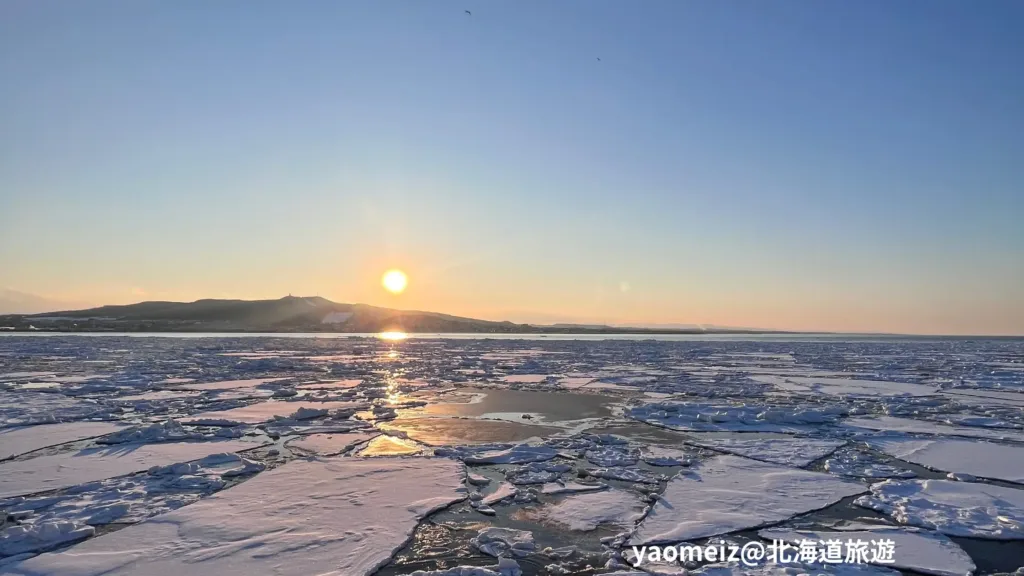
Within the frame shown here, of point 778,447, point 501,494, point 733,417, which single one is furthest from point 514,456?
point 733,417

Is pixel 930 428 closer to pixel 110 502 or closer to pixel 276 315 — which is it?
pixel 110 502

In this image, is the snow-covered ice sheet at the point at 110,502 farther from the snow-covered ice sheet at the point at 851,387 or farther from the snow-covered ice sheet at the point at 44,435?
the snow-covered ice sheet at the point at 851,387

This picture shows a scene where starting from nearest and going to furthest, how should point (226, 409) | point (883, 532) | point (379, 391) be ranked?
point (883, 532)
point (226, 409)
point (379, 391)

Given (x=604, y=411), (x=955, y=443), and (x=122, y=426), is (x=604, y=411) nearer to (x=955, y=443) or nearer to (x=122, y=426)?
(x=955, y=443)

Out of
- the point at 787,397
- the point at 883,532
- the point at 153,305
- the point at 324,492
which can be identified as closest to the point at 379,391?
the point at 324,492

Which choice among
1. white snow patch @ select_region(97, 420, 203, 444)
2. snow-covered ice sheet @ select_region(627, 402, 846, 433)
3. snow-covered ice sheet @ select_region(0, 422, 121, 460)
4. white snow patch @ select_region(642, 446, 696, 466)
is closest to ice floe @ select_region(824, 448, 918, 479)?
white snow patch @ select_region(642, 446, 696, 466)

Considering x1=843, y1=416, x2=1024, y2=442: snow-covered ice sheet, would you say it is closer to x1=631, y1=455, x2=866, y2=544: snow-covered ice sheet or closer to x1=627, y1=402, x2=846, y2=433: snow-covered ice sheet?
x1=627, y1=402, x2=846, y2=433: snow-covered ice sheet
